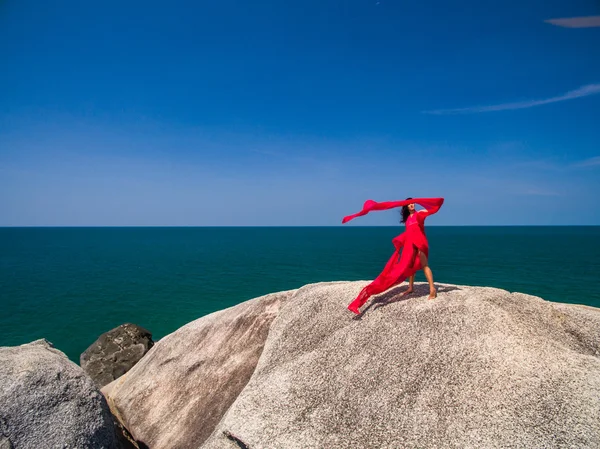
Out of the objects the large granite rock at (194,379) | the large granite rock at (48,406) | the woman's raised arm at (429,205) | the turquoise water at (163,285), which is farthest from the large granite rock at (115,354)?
the woman's raised arm at (429,205)

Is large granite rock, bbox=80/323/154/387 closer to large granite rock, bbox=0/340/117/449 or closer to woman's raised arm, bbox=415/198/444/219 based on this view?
large granite rock, bbox=0/340/117/449

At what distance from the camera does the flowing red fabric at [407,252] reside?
12414 millimetres

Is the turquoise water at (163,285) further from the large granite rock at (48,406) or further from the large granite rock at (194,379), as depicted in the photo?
the large granite rock at (48,406)

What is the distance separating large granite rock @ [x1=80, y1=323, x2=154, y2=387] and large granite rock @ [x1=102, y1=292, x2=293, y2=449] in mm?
3716

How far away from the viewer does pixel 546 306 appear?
37.6 ft

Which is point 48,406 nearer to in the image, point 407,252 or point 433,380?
point 433,380

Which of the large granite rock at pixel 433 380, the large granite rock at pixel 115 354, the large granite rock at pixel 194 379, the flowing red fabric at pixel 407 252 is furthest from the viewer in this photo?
the large granite rock at pixel 115 354

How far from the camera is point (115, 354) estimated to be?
A: 21.5 meters

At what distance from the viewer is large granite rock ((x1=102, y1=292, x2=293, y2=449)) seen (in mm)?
13000

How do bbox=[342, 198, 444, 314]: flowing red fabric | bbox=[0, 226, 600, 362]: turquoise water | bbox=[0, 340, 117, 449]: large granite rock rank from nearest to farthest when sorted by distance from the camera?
bbox=[0, 340, 117, 449]: large granite rock → bbox=[342, 198, 444, 314]: flowing red fabric → bbox=[0, 226, 600, 362]: turquoise water

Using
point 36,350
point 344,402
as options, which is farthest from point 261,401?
point 36,350

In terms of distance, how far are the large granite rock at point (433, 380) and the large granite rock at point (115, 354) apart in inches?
499

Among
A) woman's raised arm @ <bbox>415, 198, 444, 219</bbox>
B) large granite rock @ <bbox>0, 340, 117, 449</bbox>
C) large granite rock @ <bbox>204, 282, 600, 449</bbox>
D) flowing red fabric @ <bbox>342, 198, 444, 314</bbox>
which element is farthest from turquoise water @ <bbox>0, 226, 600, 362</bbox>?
woman's raised arm @ <bbox>415, 198, 444, 219</bbox>

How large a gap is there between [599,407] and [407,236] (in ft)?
A: 21.5
